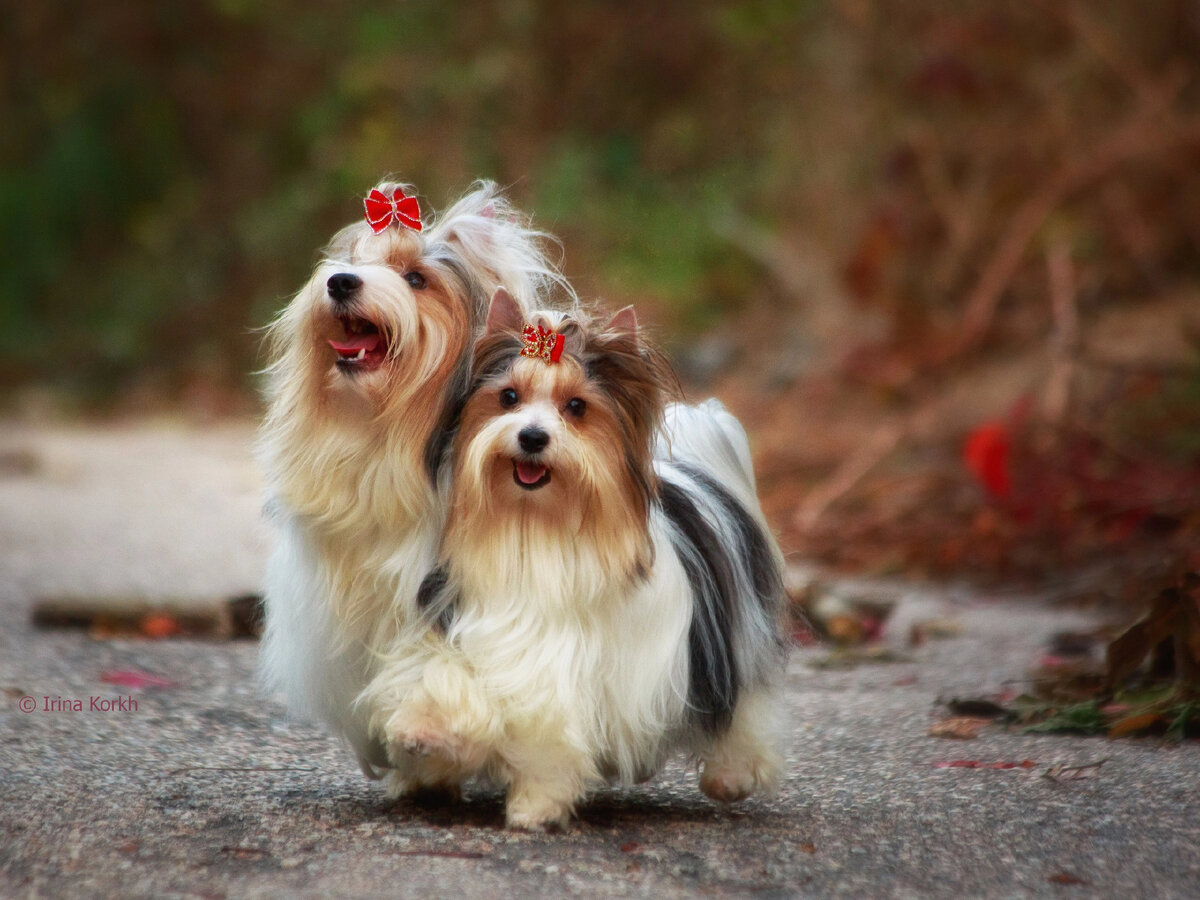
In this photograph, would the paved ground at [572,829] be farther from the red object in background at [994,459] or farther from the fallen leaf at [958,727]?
the red object in background at [994,459]

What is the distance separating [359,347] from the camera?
9.96ft

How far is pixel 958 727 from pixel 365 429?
200cm

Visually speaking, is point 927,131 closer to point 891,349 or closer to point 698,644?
point 891,349

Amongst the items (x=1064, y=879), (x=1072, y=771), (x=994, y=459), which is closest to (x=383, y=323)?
(x=1064, y=879)

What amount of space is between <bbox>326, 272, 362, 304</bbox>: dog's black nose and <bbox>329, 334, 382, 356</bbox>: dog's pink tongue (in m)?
0.09

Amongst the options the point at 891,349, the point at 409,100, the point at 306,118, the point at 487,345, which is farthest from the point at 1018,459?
the point at 306,118

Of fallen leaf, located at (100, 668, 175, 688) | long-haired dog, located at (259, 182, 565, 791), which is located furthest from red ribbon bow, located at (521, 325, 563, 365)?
fallen leaf, located at (100, 668, 175, 688)

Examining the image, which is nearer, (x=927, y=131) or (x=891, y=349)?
(x=891, y=349)

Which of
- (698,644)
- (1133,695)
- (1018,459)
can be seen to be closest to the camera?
(698,644)

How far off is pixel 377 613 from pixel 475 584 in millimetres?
252

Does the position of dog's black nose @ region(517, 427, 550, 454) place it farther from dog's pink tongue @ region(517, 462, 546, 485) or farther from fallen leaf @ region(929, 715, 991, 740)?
fallen leaf @ region(929, 715, 991, 740)

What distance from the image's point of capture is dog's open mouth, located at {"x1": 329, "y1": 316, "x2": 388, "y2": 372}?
9.93 ft

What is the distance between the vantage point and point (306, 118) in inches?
762

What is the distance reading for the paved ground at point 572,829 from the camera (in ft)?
9.03
